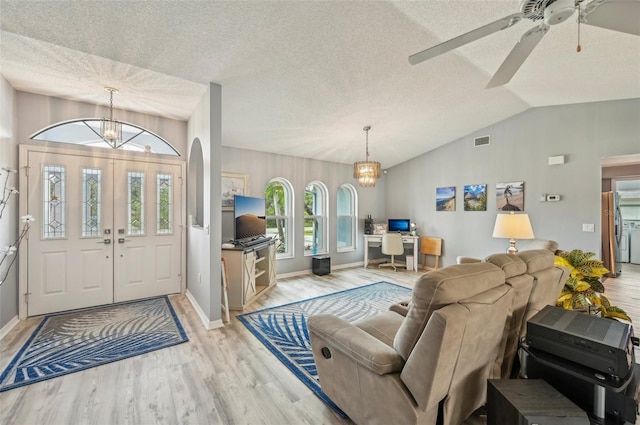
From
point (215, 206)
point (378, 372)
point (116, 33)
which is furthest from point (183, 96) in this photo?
point (378, 372)

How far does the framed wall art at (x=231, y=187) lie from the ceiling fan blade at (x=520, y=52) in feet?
12.9

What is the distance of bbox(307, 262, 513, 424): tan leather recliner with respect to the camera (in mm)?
1236

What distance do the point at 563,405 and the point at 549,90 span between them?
4.30 metres

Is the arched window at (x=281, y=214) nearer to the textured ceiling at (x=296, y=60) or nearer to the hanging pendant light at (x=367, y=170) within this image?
the textured ceiling at (x=296, y=60)

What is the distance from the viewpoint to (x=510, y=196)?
16.5 feet

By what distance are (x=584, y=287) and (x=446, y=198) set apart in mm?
3805

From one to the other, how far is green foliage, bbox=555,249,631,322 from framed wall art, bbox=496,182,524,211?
290 centimetres

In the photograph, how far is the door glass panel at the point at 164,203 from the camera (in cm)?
408

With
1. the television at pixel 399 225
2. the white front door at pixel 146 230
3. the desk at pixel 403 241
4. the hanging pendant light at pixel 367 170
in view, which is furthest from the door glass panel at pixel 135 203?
the television at pixel 399 225

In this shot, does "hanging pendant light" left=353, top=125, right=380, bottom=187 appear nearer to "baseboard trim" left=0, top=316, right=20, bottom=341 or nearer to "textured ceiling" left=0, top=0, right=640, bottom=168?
"textured ceiling" left=0, top=0, right=640, bottom=168

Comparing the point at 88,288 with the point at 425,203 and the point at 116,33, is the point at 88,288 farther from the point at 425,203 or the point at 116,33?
the point at 425,203

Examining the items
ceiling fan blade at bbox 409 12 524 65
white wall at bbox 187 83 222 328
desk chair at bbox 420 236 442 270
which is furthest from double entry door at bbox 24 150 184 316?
desk chair at bbox 420 236 442 270

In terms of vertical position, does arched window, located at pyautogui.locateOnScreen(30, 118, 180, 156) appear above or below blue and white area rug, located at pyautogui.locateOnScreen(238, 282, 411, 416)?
above

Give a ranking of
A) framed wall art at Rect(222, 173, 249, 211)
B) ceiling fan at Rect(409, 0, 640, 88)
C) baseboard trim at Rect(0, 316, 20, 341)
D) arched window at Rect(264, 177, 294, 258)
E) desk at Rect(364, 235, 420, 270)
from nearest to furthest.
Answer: ceiling fan at Rect(409, 0, 640, 88) → baseboard trim at Rect(0, 316, 20, 341) → framed wall art at Rect(222, 173, 249, 211) → arched window at Rect(264, 177, 294, 258) → desk at Rect(364, 235, 420, 270)
